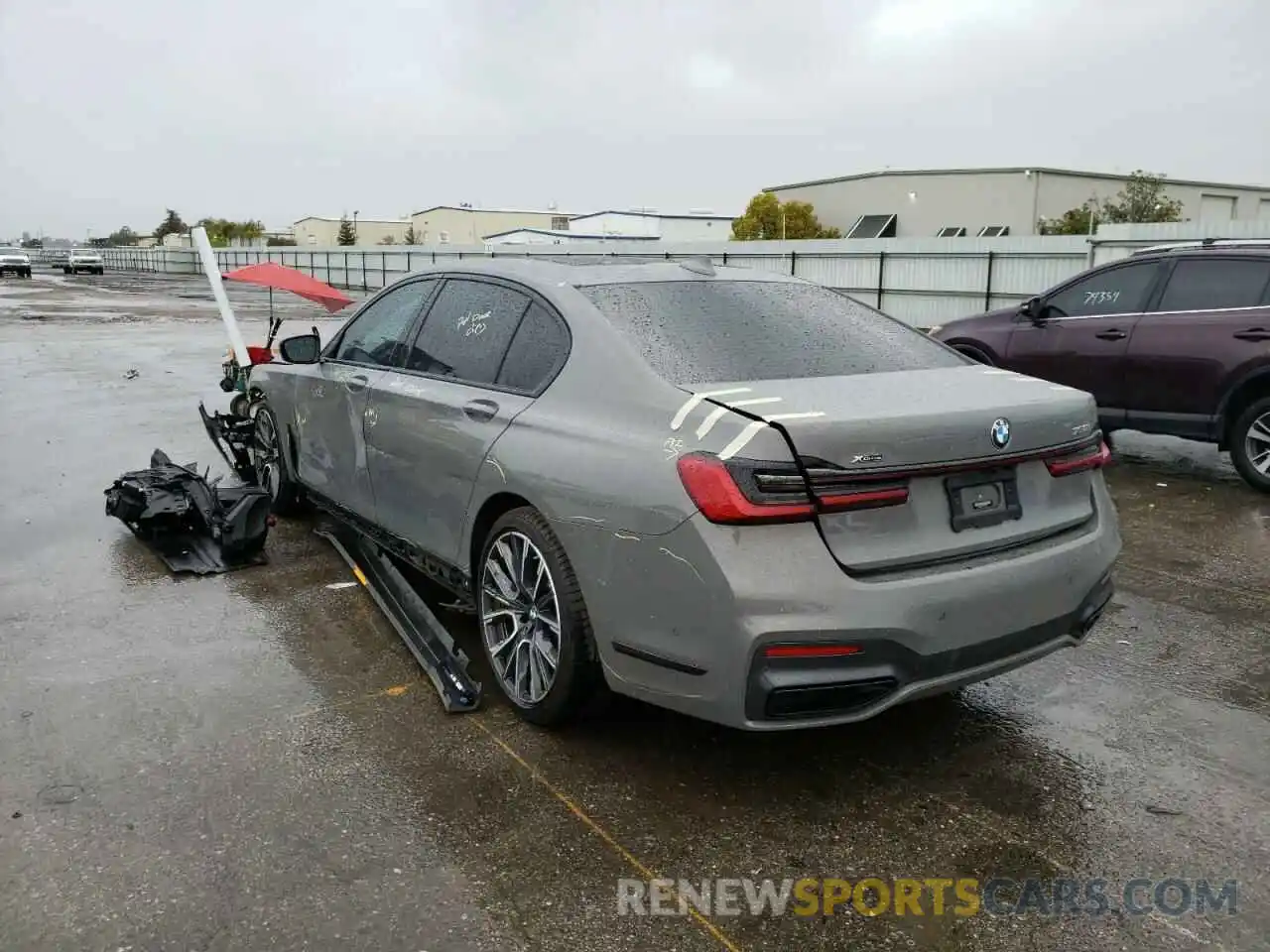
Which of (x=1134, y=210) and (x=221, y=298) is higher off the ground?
(x=1134, y=210)

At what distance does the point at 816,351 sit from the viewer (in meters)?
3.71

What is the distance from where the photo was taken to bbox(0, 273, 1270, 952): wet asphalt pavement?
2637 millimetres

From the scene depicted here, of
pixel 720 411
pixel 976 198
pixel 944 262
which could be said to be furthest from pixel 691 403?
pixel 976 198

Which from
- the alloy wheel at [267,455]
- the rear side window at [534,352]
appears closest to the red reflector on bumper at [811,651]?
the rear side window at [534,352]

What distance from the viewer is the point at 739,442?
2.91m

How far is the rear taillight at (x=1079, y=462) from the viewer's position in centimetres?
333

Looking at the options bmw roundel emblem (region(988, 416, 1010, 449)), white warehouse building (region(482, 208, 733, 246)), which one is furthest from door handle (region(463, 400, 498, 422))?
white warehouse building (region(482, 208, 733, 246))

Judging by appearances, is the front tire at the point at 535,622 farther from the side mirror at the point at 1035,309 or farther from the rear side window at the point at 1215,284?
the side mirror at the point at 1035,309

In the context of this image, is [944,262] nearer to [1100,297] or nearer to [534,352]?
[1100,297]

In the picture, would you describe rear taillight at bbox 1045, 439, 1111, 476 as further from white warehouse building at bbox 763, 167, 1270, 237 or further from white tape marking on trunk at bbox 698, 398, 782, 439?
white warehouse building at bbox 763, 167, 1270, 237

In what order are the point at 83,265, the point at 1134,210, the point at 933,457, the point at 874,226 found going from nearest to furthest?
the point at 933,457 → the point at 1134,210 → the point at 874,226 → the point at 83,265

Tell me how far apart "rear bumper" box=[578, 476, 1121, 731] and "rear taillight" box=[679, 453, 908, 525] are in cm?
4

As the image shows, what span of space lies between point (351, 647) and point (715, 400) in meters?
2.22

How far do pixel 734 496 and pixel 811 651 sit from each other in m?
0.47
